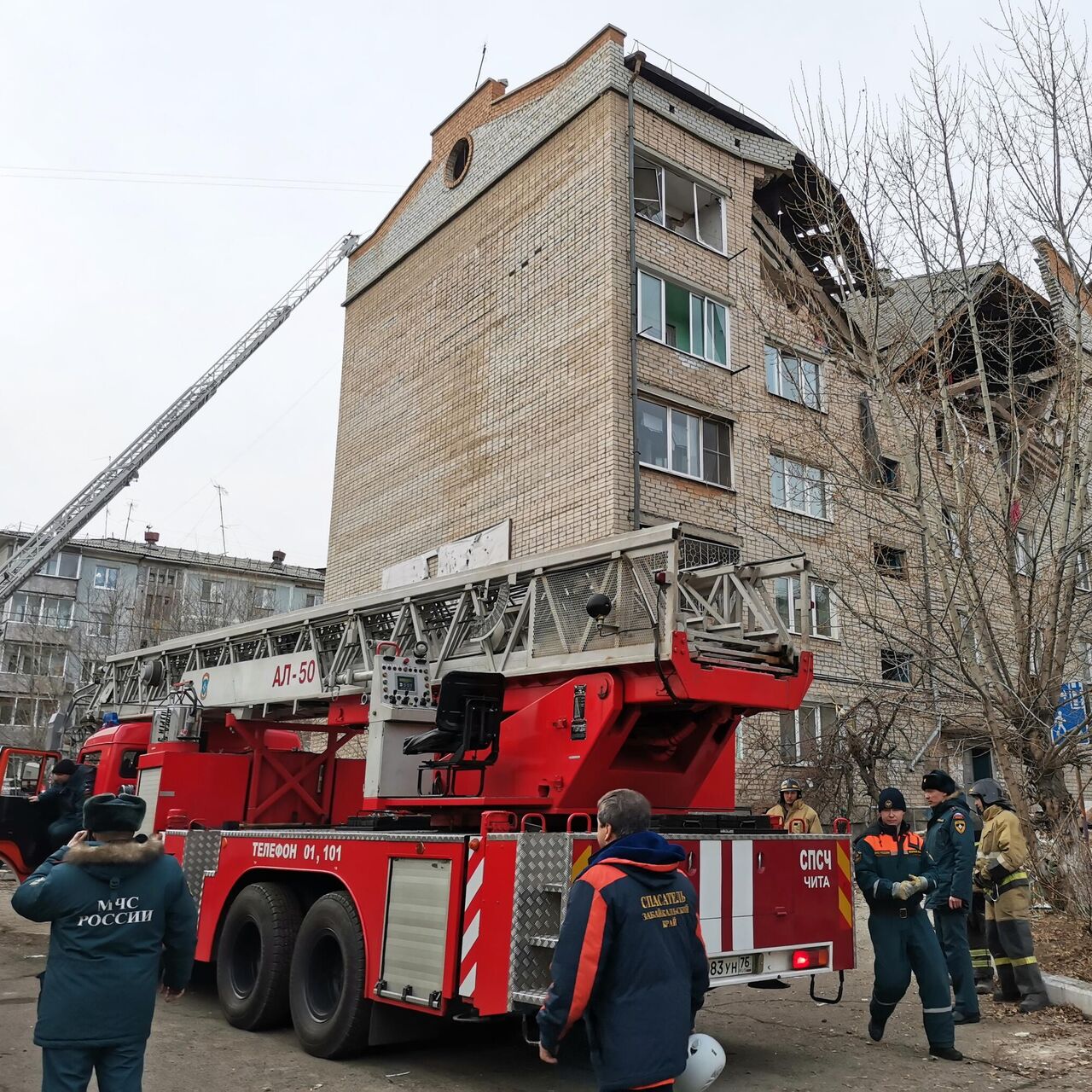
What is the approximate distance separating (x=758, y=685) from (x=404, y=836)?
97.7 inches

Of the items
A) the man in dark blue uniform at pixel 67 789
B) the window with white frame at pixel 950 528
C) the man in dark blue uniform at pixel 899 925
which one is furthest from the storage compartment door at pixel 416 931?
the window with white frame at pixel 950 528

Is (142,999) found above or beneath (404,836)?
beneath

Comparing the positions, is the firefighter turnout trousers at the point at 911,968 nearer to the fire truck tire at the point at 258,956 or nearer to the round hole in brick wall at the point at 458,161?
the fire truck tire at the point at 258,956

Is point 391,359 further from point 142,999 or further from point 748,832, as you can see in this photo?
point 142,999

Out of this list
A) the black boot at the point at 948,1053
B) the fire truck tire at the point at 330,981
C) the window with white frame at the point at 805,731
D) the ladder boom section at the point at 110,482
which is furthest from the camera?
the ladder boom section at the point at 110,482

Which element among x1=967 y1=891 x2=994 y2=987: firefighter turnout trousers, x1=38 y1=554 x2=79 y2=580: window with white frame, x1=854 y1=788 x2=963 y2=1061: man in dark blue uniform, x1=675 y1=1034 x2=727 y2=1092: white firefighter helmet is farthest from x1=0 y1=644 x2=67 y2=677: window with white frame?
x1=675 y1=1034 x2=727 y2=1092: white firefighter helmet

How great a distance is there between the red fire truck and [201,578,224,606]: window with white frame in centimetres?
3121

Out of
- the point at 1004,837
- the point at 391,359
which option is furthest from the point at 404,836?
the point at 391,359

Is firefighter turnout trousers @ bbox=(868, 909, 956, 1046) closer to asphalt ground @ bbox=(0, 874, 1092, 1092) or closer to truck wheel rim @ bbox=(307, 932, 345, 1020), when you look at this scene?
asphalt ground @ bbox=(0, 874, 1092, 1092)

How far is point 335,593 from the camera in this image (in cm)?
2194

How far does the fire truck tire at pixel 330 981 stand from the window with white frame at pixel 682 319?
12.3 metres

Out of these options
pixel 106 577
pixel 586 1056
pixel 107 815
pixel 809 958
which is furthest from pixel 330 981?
pixel 106 577

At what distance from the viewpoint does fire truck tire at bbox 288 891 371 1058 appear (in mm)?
6246

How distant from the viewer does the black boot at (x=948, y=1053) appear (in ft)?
20.9
